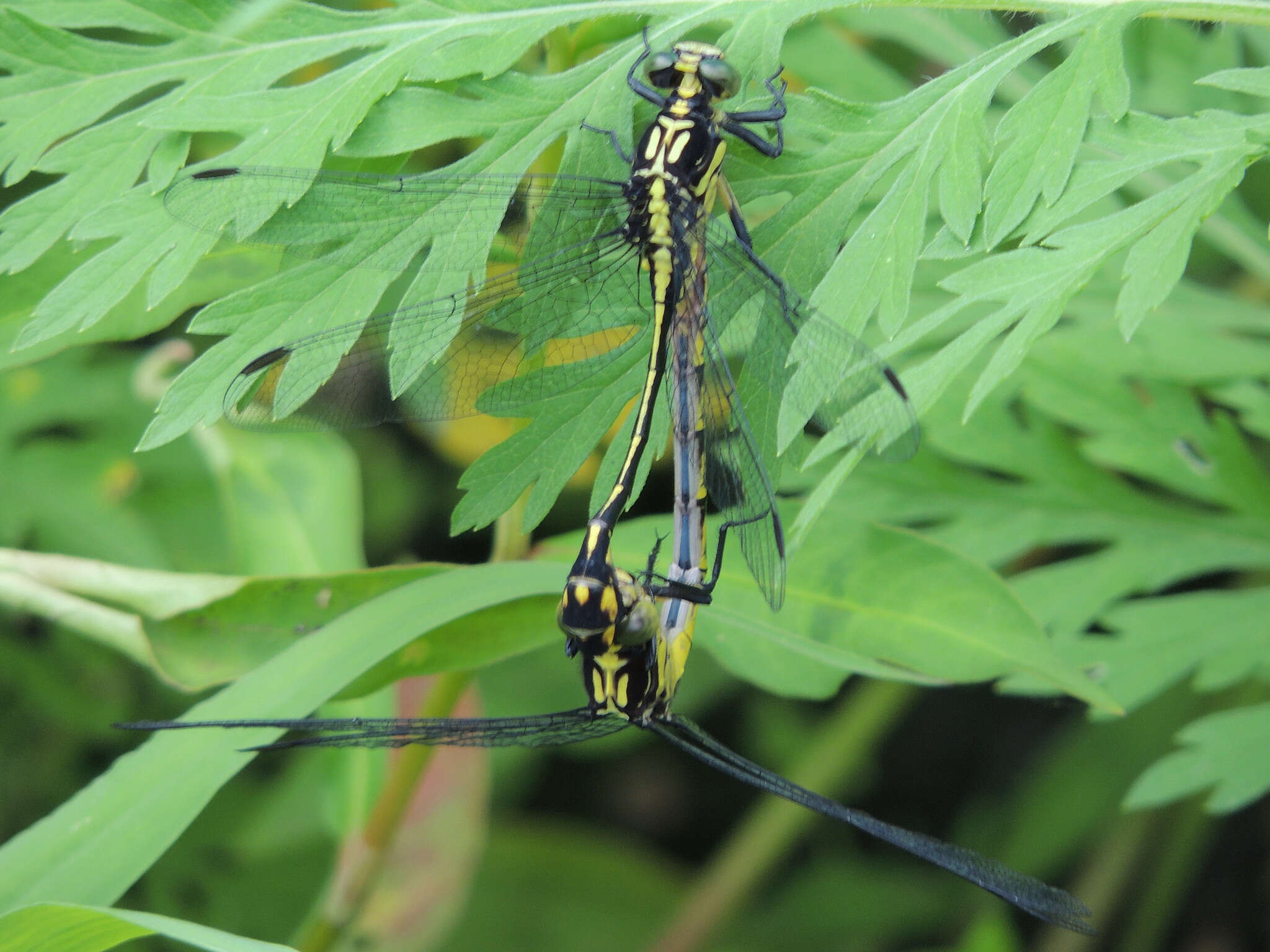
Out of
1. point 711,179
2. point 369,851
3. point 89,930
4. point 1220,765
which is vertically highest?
point 711,179

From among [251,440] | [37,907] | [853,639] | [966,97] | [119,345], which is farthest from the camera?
[119,345]

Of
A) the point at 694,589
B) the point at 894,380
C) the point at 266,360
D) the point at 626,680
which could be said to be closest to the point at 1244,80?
the point at 894,380

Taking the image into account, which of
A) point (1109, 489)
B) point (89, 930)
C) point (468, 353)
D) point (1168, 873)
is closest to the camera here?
point (89, 930)

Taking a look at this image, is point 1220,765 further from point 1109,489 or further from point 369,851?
point 369,851

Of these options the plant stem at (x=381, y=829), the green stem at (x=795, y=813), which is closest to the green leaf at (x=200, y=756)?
the plant stem at (x=381, y=829)

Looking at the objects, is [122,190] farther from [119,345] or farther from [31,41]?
[119,345]

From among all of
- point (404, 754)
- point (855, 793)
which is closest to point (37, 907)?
point (404, 754)
